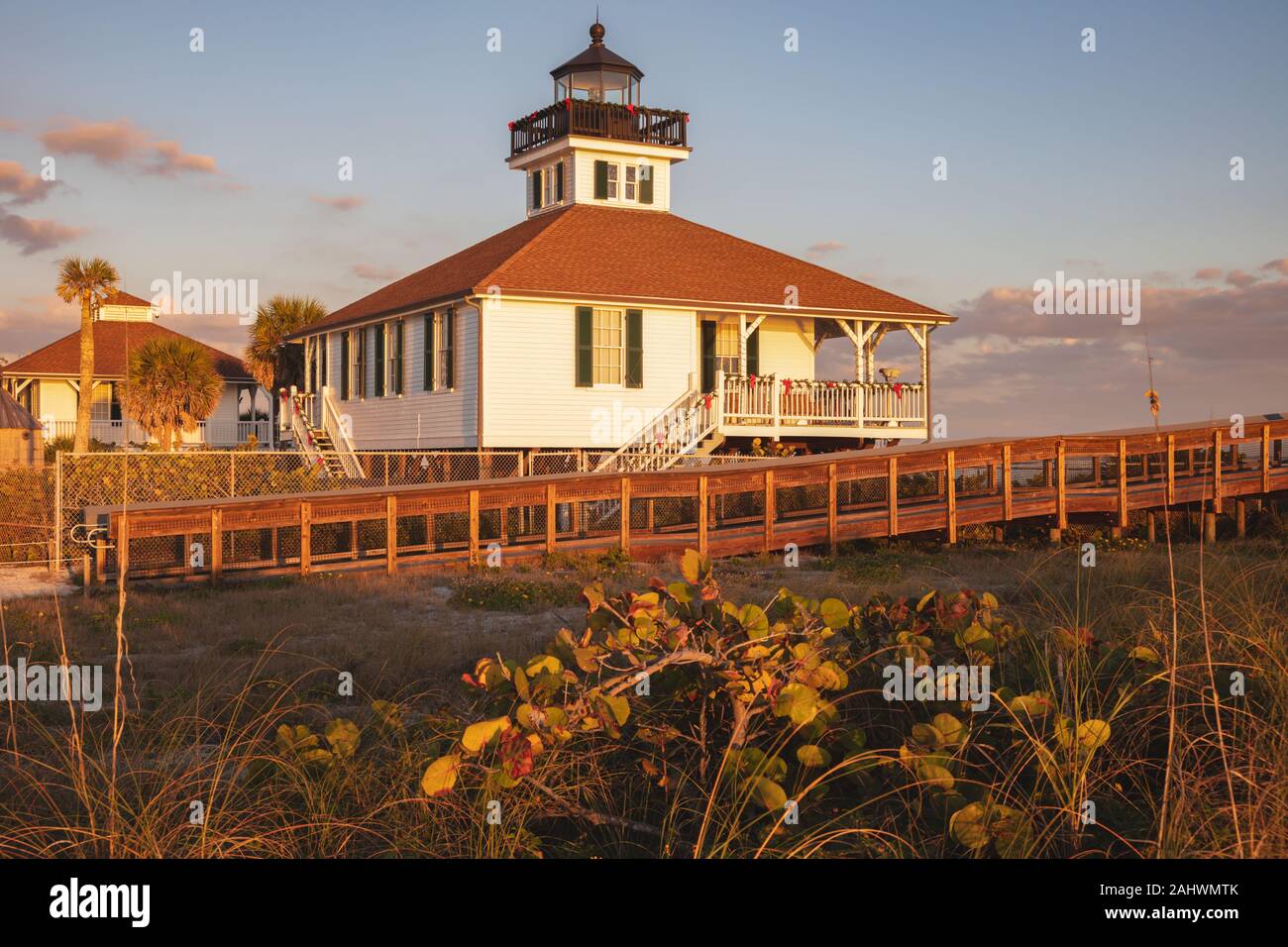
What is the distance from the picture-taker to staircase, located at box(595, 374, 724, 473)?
86.8ft

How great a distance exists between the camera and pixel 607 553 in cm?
1816

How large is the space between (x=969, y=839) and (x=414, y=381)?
86.1ft

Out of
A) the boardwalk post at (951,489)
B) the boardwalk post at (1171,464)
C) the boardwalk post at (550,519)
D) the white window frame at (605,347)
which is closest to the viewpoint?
the boardwalk post at (550,519)

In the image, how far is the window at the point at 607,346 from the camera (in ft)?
91.1

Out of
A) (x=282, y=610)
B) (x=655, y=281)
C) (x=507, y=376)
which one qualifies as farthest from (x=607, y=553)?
(x=655, y=281)

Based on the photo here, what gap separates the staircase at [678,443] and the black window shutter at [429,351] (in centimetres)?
484

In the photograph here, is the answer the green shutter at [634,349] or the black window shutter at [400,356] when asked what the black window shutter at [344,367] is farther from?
the green shutter at [634,349]

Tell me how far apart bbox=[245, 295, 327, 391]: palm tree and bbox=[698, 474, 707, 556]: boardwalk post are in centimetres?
2851

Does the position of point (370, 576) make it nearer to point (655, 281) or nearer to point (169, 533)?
point (169, 533)

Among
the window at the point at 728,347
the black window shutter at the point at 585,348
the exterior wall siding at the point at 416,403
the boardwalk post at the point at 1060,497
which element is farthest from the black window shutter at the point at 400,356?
the boardwalk post at the point at 1060,497

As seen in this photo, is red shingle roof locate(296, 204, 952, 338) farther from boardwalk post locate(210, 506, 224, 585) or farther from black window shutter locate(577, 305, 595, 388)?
boardwalk post locate(210, 506, 224, 585)

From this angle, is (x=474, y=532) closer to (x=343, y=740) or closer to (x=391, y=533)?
(x=391, y=533)

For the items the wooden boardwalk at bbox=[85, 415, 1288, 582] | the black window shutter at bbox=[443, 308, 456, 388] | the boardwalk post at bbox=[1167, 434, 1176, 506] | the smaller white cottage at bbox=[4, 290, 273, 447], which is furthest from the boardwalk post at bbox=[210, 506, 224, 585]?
the smaller white cottage at bbox=[4, 290, 273, 447]

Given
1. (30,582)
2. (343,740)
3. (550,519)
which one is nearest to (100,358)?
(30,582)
